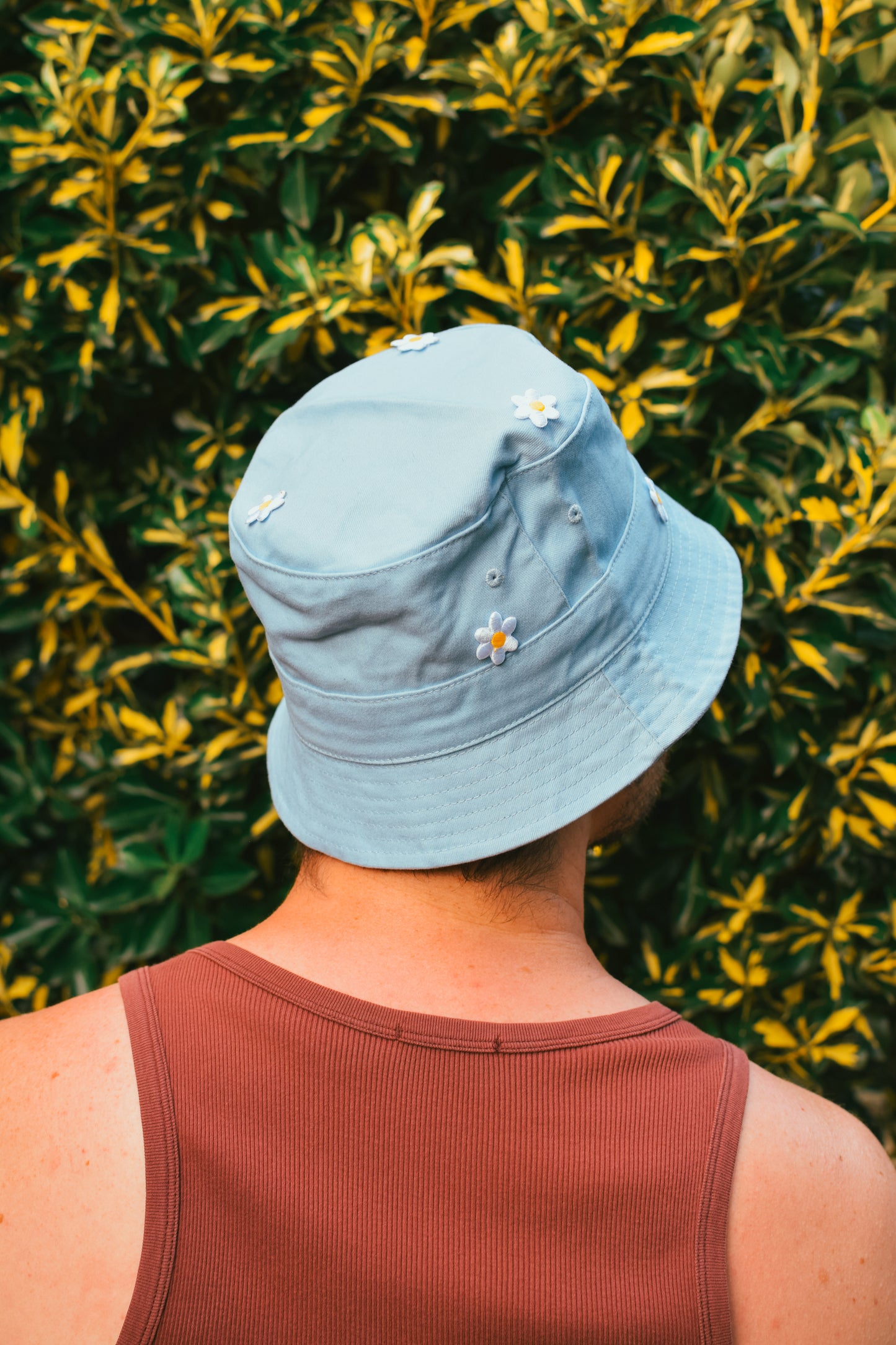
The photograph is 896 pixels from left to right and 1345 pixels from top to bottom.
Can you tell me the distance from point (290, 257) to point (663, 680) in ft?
Result: 3.80

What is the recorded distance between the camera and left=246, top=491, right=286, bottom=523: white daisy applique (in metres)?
1.27

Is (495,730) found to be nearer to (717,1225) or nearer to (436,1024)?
(436,1024)

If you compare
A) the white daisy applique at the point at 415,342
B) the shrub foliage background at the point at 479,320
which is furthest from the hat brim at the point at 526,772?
the shrub foliage background at the point at 479,320

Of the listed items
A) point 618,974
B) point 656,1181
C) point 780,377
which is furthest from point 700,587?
point 618,974

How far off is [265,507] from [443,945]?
60 centimetres

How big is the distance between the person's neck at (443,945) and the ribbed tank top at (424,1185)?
0.05 meters

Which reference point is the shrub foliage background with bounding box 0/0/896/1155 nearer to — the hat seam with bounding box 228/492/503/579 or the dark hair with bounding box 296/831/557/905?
the dark hair with bounding box 296/831/557/905

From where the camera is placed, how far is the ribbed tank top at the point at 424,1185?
1092 millimetres

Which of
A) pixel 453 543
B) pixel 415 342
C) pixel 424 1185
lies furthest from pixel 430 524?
pixel 424 1185

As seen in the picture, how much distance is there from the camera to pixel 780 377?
185 centimetres

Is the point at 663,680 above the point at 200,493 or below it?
above

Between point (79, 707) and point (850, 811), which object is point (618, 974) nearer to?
point (850, 811)

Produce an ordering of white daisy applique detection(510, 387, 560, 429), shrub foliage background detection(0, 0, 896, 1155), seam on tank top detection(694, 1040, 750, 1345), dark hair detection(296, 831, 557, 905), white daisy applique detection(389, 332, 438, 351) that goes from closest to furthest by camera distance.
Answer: seam on tank top detection(694, 1040, 750, 1345)
white daisy applique detection(510, 387, 560, 429)
dark hair detection(296, 831, 557, 905)
white daisy applique detection(389, 332, 438, 351)
shrub foliage background detection(0, 0, 896, 1155)

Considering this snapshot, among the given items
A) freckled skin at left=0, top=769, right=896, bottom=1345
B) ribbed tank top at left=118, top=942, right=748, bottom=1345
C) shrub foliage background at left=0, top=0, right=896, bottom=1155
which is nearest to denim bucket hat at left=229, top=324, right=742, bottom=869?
freckled skin at left=0, top=769, right=896, bottom=1345
